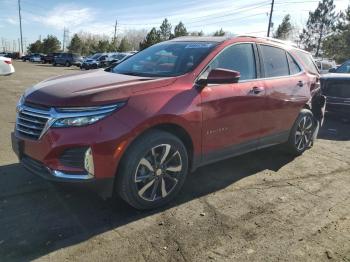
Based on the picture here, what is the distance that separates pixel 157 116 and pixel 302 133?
3231 millimetres

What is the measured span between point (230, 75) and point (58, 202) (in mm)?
2299

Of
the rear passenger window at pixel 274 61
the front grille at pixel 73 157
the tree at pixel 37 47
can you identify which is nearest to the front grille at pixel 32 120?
the front grille at pixel 73 157

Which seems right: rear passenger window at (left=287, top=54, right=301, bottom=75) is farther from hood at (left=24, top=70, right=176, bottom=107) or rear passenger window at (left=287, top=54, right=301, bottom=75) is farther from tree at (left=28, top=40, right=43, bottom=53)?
tree at (left=28, top=40, right=43, bottom=53)

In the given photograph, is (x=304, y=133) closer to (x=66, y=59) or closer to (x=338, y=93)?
(x=338, y=93)

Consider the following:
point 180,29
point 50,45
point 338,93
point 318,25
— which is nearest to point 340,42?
point 318,25

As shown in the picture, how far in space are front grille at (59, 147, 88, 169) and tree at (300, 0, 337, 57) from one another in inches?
2309

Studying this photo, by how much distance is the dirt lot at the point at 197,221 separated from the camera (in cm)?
319

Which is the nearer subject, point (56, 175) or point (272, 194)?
point (56, 175)

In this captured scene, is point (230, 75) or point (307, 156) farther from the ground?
point (230, 75)

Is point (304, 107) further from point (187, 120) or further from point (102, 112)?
point (102, 112)

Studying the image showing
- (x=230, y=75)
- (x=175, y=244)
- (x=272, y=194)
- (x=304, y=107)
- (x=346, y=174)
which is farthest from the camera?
(x=304, y=107)

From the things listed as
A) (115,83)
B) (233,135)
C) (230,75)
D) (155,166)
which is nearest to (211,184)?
(233,135)

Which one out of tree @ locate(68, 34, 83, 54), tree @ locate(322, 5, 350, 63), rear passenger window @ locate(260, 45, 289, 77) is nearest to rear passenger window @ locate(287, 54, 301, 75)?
rear passenger window @ locate(260, 45, 289, 77)

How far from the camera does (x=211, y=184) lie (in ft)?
15.5
